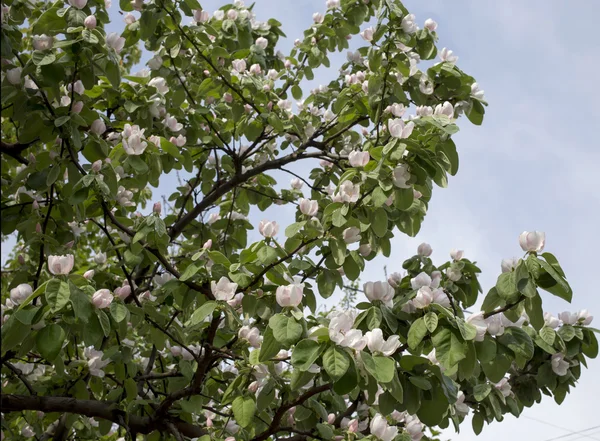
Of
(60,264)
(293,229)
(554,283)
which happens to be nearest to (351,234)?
(293,229)

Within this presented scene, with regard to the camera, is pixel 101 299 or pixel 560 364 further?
pixel 560 364

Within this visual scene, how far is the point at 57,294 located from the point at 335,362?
2.52 ft

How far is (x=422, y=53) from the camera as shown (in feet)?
9.50

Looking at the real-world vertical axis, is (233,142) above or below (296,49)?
below

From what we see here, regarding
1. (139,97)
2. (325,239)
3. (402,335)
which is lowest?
(402,335)

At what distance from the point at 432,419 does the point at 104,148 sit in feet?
5.32

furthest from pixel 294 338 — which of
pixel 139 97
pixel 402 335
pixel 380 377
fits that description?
pixel 139 97

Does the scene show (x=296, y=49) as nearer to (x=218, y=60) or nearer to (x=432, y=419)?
(x=218, y=60)

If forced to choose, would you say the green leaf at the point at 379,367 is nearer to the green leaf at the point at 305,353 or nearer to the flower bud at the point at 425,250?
the green leaf at the point at 305,353

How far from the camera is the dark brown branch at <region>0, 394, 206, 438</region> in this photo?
2504 mm

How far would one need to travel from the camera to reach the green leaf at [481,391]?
240 cm

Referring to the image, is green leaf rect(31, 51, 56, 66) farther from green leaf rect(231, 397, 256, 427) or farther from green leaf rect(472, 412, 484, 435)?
green leaf rect(472, 412, 484, 435)

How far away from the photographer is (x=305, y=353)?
1525 millimetres

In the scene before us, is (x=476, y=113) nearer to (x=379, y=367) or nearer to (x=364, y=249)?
(x=364, y=249)
